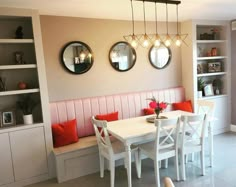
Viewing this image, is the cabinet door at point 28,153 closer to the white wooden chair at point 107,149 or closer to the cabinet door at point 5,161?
the cabinet door at point 5,161

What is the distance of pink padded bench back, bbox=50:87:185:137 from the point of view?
3510 mm

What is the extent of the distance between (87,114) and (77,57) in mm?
957

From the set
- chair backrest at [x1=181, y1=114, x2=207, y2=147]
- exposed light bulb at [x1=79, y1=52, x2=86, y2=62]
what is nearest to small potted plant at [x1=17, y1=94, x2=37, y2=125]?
exposed light bulb at [x1=79, y1=52, x2=86, y2=62]

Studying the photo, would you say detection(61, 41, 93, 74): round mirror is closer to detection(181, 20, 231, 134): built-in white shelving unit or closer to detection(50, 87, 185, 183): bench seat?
detection(50, 87, 185, 183): bench seat

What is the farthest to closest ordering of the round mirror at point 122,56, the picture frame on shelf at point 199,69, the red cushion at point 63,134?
the picture frame on shelf at point 199,69 → the round mirror at point 122,56 → the red cushion at point 63,134

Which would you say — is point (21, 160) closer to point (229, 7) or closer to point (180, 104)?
point (180, 104)

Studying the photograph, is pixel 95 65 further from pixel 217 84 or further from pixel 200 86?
pixel 217 84

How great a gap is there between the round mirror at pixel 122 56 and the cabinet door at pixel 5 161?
6.80 ft

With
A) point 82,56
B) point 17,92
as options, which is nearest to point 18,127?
point 17,92

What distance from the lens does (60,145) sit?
3258mm

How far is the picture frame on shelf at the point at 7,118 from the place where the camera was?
3059mm

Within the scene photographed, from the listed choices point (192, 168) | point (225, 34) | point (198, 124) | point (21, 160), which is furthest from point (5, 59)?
point (225, 34)

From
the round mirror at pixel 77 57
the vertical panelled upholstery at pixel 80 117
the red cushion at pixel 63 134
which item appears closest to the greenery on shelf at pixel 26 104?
the red cushion at pixel 63 134

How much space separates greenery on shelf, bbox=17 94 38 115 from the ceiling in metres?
1.25
